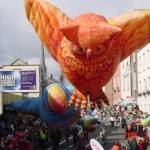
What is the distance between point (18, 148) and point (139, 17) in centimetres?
803

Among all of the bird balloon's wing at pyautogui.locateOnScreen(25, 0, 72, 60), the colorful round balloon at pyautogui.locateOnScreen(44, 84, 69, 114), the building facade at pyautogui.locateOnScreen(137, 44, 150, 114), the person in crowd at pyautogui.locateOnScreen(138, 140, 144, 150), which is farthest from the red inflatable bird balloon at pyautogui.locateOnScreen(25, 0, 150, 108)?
the building facade at pyautogui.locateOnScreen(137, 44, 150, 114)

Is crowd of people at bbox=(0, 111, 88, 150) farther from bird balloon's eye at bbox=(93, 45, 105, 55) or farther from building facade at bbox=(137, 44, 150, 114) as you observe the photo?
building facade at bbox=(137, 44, 150, 114)

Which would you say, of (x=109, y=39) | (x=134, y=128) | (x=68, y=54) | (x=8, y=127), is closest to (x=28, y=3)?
(x=68, y=54)

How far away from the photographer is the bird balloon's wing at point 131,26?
1012 cm

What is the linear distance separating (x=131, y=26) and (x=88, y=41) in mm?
1464

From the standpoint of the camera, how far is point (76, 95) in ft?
34.2

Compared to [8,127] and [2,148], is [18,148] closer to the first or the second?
[2,148]

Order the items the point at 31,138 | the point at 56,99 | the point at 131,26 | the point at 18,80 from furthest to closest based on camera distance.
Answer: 1. the point at 18,80
2. the point at 31,138
3. the point at 56,99
4. the point at 131,26

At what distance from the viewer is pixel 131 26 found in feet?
33.5

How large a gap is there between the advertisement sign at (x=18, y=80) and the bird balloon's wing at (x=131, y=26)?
22873 mm

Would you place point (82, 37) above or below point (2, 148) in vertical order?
above

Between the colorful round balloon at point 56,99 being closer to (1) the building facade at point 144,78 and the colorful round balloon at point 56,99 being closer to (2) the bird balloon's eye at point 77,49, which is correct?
(2) the bird balloon's eye at point 77,49

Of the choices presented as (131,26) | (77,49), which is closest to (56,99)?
(131,26)

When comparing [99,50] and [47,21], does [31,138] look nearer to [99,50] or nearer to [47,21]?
[47,21]
